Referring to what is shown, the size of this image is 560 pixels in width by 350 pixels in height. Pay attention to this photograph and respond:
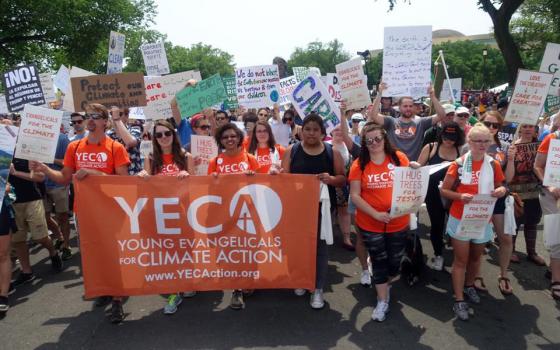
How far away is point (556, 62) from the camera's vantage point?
571 cm

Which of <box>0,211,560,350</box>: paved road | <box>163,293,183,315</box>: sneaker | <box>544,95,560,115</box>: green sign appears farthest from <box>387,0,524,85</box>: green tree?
<box>163,293,183,315</box>: sneaker

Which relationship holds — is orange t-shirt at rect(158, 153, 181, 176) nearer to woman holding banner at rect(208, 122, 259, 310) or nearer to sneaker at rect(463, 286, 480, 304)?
woman holding banner at rect(208, 122, 259, 310)

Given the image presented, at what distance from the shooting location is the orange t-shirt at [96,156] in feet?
13.4

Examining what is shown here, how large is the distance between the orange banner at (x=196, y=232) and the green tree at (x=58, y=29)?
72.2ft

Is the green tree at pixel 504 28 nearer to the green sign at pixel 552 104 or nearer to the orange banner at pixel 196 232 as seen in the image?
the green sign at pixel 552 104

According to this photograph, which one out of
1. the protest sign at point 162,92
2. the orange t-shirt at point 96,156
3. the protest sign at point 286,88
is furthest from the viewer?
the protest sign at point 286,88

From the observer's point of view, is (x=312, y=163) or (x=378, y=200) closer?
(x=378, y=200)

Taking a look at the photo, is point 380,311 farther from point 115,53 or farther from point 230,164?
point 115,53

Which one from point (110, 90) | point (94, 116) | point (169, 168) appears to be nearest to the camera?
point (94, 116)

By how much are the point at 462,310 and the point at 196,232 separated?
259 centimetres

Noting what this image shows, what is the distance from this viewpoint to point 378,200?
3.78 m

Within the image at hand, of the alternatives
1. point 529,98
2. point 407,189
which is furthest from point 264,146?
point 529,98

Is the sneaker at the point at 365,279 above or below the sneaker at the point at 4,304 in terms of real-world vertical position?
below

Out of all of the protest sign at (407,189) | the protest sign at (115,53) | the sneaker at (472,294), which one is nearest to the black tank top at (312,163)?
the protest sign at (407,189)
